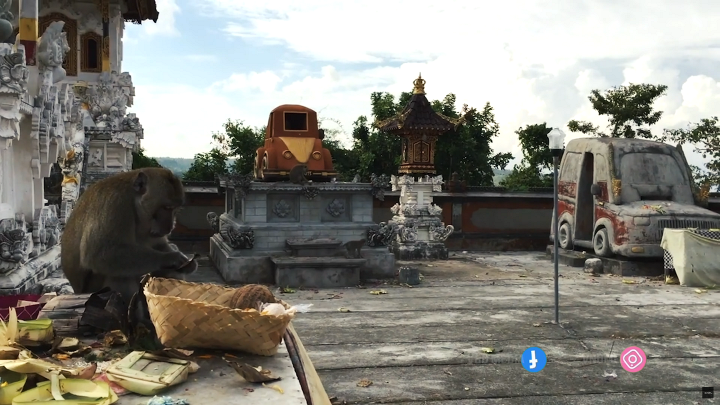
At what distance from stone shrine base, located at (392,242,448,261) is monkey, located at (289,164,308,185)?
434cm

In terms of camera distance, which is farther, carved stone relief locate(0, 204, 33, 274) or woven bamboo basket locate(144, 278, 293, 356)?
carved stone relief locate(0, 204, 33, 274)

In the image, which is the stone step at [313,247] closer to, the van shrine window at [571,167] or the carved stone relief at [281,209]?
the carved stone relief at [281,209]

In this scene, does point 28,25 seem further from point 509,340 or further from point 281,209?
point 281,209

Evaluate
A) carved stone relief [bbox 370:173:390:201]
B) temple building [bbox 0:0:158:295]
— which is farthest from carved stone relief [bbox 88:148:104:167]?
carved stone relief [bbox 370:173:390:201]

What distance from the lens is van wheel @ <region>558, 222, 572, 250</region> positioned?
1627 centimetres

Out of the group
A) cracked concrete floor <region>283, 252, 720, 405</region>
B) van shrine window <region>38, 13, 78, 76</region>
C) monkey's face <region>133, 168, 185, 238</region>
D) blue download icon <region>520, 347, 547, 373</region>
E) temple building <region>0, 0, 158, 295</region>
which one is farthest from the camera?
van shrine window <region>38, 13, 78, 76</region>

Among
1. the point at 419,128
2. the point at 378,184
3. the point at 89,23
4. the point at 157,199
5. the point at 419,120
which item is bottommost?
the point at 157,199

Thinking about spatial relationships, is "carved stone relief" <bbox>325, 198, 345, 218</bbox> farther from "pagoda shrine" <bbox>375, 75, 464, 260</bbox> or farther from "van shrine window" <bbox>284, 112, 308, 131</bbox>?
"pagoda shrine" <bbox>375, 75, 464, 260</bbox>

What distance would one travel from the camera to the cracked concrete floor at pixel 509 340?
5910 mm

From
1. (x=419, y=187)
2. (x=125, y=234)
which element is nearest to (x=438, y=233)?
(x=419, y=187)

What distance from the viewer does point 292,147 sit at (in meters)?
13.6

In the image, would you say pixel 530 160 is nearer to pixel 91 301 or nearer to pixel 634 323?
pixel 634 323

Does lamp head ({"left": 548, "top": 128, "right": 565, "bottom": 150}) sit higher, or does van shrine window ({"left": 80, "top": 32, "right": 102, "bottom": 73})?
van shrine window ({"left": 80, "top": 32, "right": 102, "bottom": 73})

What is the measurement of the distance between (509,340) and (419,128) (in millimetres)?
9692
